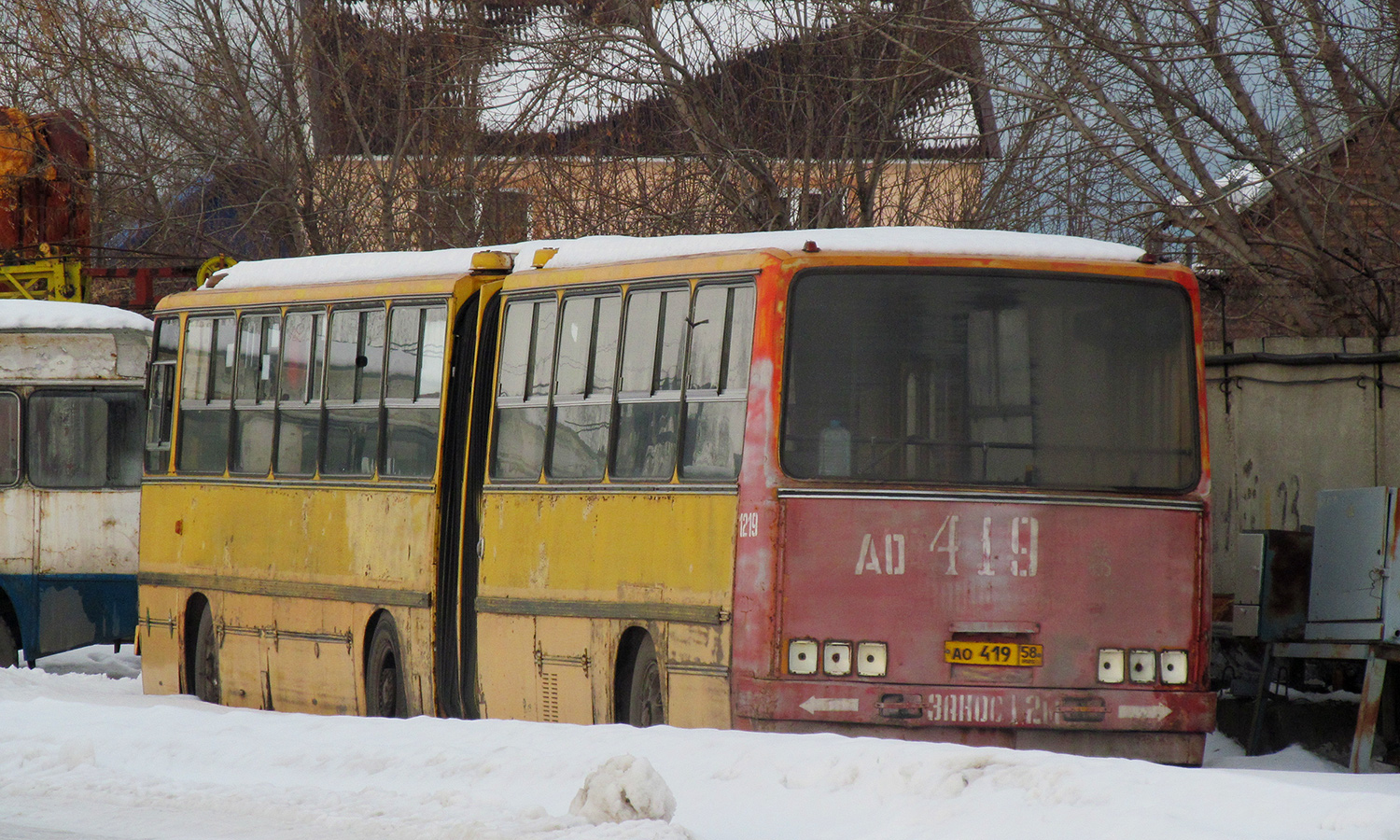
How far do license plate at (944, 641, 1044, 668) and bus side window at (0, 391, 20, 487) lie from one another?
1139cm

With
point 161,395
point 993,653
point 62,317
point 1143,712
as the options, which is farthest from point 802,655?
point 62,317

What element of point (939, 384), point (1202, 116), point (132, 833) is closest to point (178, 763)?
point (132, 833)

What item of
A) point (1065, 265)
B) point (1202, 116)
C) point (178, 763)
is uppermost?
point (1202, 116)

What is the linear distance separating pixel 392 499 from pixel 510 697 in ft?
5.92

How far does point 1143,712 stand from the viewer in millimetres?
9922

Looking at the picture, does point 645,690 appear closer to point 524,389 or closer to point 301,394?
point 524,389

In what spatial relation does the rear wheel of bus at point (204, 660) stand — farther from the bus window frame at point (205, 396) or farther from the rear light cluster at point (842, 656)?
the rear light cluster at point (842, 656)

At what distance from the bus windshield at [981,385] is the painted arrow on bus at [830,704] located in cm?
106

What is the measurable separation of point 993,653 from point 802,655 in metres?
0.93

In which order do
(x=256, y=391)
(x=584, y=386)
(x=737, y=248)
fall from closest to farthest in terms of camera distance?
(x=737, y=248)
(x=584, y=386)
(x=256, y=391)

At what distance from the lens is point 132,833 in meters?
8.08

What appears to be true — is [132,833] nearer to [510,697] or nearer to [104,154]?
[510,697]

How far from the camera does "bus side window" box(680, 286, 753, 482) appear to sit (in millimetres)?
10203

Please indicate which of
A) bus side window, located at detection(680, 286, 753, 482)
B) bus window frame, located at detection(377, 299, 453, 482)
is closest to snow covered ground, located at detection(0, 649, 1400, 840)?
bus side window, located at detection(680, 286, 753, 482)
